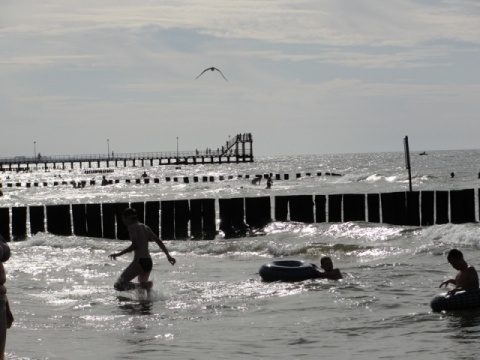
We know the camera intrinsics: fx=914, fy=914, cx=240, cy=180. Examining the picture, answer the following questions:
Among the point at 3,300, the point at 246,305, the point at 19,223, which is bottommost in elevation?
the point at 246,305

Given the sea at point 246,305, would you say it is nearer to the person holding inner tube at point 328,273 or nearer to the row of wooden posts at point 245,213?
the person holding inner tube at point 328,273

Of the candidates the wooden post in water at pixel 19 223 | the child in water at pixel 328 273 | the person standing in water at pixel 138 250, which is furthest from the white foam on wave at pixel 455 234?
the wooden post in water at pixel 19 223

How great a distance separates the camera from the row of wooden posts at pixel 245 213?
77.6 ft

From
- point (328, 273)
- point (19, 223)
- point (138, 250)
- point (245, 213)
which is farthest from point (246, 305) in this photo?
point (19, 223)

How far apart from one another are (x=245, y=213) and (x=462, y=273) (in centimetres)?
1322

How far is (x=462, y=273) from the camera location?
37.5ft

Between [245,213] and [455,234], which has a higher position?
[245,213]

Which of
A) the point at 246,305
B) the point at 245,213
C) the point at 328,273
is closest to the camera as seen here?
the point at 246,305

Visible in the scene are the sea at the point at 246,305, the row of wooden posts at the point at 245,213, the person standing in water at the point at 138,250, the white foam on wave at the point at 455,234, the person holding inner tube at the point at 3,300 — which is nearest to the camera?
the person holding inner tube at the point at 3,300

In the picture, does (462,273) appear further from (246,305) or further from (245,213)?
(245,213)

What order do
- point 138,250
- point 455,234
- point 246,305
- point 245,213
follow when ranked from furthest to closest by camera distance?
point 245,213 < point 455,234 < point 138,250 < point 246,305

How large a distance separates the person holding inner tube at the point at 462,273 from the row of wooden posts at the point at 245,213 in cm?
1219

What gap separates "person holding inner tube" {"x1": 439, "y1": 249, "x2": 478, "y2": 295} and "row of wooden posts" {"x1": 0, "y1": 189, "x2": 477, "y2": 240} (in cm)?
1219

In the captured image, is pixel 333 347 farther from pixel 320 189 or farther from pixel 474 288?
pixel 320 189
